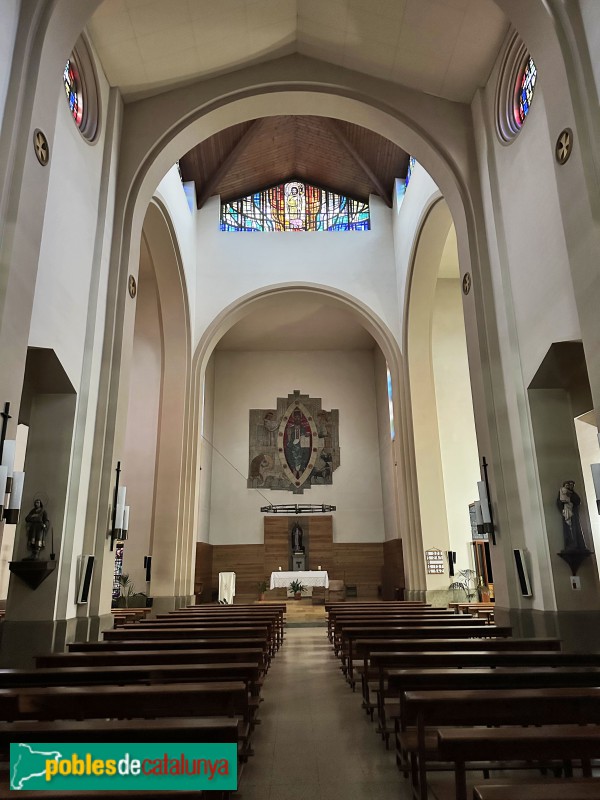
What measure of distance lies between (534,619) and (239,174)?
464 inches

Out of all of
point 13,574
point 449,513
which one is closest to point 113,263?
point 13,574

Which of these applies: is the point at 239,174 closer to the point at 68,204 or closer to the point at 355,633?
the point at 68,204

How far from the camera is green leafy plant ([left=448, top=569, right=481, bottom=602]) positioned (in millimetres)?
11781

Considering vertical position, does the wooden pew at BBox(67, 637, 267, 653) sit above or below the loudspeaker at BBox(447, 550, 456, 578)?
below

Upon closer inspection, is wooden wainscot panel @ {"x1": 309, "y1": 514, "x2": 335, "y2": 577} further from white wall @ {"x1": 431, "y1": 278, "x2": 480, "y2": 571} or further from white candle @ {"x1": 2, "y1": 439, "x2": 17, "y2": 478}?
white candle @ {"x1": 2, "y1": 439, "x2": 17, "y2": 478}

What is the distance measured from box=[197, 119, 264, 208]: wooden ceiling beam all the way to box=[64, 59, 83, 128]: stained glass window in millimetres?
6051

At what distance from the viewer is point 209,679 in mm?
2941

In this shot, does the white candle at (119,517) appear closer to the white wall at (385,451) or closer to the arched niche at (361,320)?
the arched niche at (361,320)

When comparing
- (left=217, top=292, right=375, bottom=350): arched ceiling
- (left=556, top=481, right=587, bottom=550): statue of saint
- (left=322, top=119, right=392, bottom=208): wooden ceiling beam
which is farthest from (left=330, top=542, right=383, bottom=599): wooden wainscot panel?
(left=556, top=481, right=587, bottom=550): statue of saint

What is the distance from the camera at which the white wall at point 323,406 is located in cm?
1748

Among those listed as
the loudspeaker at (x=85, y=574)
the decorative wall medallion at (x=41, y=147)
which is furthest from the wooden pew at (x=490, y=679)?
the decorative wall medallion at (x=41, y=147)

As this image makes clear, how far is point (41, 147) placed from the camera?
187 inches

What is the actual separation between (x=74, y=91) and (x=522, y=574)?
23.7 feet
